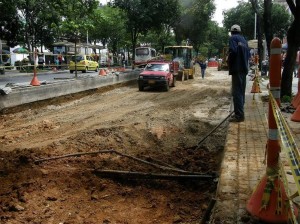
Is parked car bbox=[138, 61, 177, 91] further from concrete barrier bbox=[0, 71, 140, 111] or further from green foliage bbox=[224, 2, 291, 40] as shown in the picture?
green foliage bbox=[224, 2, 291, 40]

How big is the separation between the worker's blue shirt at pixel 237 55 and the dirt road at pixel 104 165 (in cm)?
153

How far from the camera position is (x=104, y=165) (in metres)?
6.08

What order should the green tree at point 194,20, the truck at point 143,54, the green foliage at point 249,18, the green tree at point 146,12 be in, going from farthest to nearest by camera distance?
the green foliage at point 249,18, the green tree at point 194,20, the truck at point 143,54, the green tree at point 146,12

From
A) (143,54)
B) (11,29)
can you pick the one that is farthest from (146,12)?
(11,29)

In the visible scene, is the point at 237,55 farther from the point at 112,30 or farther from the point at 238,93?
the point at 112,30

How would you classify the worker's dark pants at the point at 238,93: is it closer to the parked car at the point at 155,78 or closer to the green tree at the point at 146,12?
the parked car at the point at 155,78

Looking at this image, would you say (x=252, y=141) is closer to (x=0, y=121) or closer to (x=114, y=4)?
(x=0, y=121)

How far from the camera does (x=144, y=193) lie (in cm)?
512

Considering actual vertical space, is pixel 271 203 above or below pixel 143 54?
below

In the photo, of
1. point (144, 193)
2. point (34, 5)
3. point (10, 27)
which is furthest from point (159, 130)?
point (10, 27)

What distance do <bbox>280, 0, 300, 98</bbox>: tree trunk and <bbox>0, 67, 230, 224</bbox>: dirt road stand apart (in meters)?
2.61

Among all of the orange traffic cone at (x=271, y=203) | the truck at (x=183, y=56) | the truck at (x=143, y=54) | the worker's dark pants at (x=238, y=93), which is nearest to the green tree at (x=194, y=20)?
the truck at (x=143, y=54)

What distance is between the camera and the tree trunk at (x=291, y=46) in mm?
11836

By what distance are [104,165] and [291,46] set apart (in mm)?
8572
